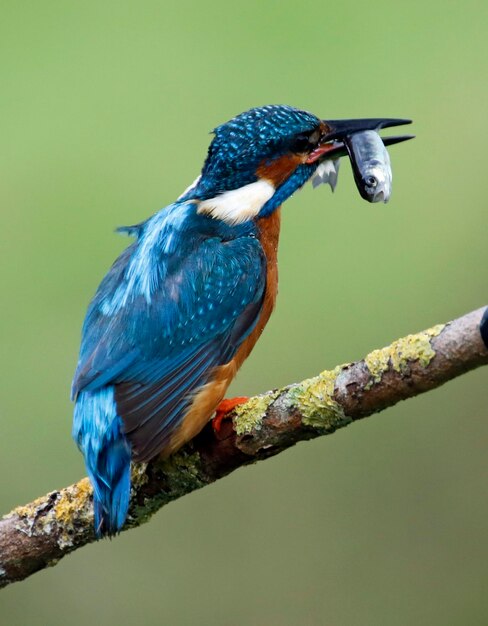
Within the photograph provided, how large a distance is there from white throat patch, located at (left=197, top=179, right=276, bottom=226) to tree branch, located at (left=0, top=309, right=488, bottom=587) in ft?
2.20

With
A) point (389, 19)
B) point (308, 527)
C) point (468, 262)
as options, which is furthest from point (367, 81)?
point (308, 527)

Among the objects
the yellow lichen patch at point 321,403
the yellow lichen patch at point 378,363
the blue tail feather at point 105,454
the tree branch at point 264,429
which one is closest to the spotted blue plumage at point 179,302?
the blue tail feather at point 105,454

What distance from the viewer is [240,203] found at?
3699 millimetres

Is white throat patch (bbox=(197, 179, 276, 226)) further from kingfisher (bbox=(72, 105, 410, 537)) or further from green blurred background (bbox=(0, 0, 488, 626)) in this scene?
green blurred background (bbox=(0, 0, 488, 626))

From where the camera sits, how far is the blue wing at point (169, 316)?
10.8 feet

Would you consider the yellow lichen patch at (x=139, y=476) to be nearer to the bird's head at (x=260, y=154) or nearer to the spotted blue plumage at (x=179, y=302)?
the spotted blue plumage at (x=179, y=302)

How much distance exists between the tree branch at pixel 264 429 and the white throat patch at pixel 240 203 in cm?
67

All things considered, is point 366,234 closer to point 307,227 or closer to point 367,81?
point 307,227

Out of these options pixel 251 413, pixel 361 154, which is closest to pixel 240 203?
pixel 361 154

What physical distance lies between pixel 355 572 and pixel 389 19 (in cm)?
188

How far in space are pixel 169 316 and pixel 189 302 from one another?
2.8 inches

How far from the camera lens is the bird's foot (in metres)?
3.24

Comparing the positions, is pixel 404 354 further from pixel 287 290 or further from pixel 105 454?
pixel 287 290

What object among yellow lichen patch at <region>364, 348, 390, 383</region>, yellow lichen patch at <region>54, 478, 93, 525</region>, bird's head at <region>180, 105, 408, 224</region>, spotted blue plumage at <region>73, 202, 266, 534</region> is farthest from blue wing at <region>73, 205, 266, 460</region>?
yellow lichen patch at <region>364, 348, 390, 383</region>
